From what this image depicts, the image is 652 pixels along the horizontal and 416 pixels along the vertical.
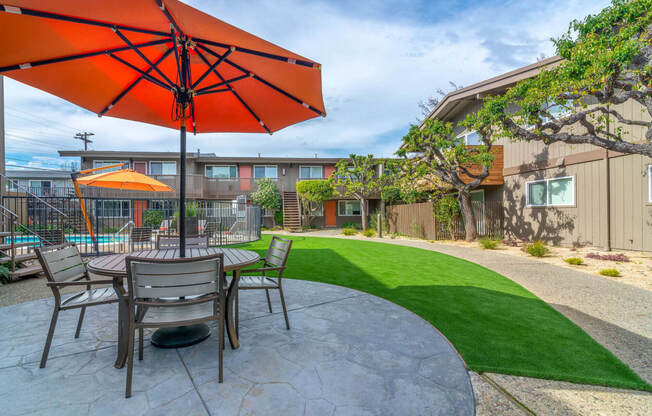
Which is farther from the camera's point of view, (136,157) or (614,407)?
(136,157)

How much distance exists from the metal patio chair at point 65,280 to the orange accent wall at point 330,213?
19.8 m

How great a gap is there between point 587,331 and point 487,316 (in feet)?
3.29

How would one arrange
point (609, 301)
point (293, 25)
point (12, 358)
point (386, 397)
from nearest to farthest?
1. point (386, 397)
2. point (12, 358)
3. point (609, 301)
4. point (293, 25)

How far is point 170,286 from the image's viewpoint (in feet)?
7.18

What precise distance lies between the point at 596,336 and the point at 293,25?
32.9 feet

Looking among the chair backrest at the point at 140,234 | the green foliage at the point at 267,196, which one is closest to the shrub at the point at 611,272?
the chair backrest at the point at 140,234

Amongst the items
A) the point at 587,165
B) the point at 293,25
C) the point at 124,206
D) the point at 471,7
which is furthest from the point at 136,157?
the point at 587,165

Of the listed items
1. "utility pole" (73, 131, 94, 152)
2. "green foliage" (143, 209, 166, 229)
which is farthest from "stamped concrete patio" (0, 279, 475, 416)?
"utility pole" (73, 131, 94, 152)

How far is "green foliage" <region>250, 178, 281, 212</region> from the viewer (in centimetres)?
1997

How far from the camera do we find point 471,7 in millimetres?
9984

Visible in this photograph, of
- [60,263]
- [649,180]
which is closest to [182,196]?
[60,263]

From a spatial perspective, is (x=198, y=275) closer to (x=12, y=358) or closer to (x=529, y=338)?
(x=12, y=358)

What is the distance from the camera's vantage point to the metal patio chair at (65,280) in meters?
2.48

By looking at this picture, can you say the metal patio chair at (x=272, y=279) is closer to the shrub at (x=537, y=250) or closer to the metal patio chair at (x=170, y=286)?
the metal patio chair at (x=170, y=286)
